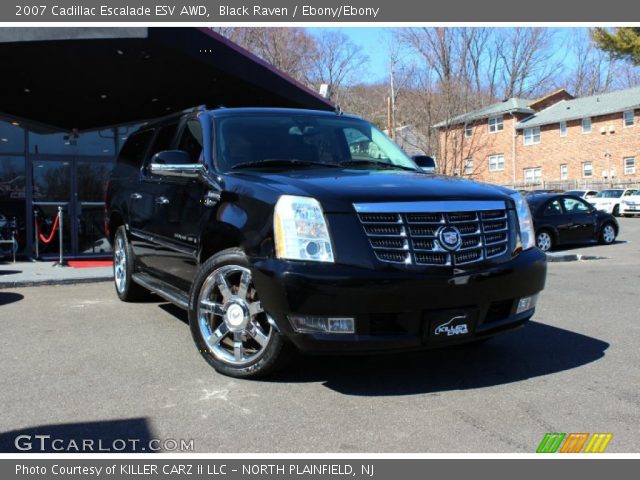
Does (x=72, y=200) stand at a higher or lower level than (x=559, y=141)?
lower

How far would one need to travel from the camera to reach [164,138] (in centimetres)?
613

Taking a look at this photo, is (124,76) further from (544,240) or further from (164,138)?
(544,240)

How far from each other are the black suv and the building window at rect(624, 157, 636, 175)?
4092 cm

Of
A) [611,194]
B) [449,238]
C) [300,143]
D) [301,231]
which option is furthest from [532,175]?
[301,231]

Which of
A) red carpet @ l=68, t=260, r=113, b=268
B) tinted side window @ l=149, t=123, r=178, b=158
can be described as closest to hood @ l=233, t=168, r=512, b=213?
tinted side window @ l=149, t=123, r=178, b=158

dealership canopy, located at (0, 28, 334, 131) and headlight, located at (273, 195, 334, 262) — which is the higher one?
dealership canopy, located at (0, 28, 334, 131)

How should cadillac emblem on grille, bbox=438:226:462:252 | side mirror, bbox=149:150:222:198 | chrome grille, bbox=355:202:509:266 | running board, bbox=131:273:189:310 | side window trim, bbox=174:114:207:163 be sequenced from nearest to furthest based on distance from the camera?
chrome grille, bbox=355:202:509:266 < cadillac emblem on grille, bbox=438:226:462:252 < side mirror, bbox=149:150:222:198 < running board, bbox=131:273:189:310 < side window trim, bbox=174:114:207:163

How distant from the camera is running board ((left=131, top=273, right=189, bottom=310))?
513cm

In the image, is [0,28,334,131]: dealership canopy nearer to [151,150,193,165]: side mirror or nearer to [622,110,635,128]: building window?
[151,150,193,165]: side mirror

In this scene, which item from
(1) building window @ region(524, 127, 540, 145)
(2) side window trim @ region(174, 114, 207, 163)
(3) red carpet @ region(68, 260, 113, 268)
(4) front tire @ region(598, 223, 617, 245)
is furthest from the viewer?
(1) building window @ region(524, 127, 540, 145)

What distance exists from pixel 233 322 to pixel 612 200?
32.7 metres

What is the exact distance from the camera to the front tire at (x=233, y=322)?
13.1 ft

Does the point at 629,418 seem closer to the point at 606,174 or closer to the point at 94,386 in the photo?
the point at 94,386

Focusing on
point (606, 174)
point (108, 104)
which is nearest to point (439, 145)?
point (606, 174)
